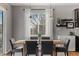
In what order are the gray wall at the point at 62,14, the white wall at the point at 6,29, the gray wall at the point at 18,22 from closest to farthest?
the white wall at the point at 6,29 → the gray wall at the point at 18,22 → the gray wall at the point at 62,14

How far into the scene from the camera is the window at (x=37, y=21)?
6.85m

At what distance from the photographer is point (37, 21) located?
6883 mm

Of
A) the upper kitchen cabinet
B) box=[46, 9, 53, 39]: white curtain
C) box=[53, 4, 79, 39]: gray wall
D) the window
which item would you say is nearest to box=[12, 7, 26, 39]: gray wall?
the window

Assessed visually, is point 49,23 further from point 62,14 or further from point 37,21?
point 62,14

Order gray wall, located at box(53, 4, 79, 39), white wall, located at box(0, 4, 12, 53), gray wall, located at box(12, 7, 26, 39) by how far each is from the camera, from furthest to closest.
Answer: gray wall, located at box(53, 4, 79, 39) < gray wall, located at box(12, 7, 26, 39) < white wall, located at box(0, 4, 12, 53)

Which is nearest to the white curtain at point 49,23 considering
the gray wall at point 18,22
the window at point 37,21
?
the window at point 37,21

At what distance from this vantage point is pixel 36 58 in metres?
1.73

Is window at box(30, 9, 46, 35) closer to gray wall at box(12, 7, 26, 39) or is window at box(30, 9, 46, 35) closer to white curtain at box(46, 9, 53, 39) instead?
white curtain at box(46, 9, 53, 39)

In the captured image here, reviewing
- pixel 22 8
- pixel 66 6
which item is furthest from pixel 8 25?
pixel 66 6

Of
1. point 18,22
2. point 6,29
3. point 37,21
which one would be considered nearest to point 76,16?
point 37,21

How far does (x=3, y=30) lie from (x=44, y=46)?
2.13 m

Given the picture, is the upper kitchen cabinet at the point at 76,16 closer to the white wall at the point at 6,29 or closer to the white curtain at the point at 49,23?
the white curtain at the point at 49,23

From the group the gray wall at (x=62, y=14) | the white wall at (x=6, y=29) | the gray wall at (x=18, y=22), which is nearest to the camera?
the white wall at (x=6, y=29)

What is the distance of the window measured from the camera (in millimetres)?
6852
